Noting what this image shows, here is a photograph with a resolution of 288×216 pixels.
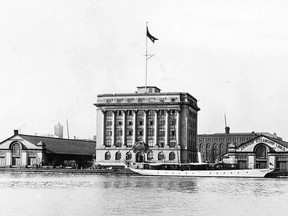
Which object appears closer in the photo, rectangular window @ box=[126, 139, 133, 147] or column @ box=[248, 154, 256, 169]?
column @ box=[248, 154, 256, 169]

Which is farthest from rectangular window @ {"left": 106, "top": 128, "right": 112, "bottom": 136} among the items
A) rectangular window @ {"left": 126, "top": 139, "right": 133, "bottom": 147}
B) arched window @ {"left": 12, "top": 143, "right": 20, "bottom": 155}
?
arched window @ {"left": 12, "top": 143, "right": 20, "bottom": 155}

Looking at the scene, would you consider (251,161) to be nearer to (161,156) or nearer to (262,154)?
(262,154)

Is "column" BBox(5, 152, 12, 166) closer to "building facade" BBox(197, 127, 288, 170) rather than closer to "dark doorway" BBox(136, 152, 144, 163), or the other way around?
"dark doorway" BBox(136, 152, 144, 163)

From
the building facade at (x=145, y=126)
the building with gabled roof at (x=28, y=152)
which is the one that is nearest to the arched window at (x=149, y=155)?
the building facade at (x=145, y=126)

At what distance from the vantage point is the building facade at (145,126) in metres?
118

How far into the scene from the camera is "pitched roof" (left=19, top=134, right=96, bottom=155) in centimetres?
12681

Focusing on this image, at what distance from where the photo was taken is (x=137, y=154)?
12000 cm

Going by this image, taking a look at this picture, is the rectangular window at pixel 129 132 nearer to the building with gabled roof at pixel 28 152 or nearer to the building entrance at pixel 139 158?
the building entrance at pixel 139 158

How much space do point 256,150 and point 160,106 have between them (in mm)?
22322

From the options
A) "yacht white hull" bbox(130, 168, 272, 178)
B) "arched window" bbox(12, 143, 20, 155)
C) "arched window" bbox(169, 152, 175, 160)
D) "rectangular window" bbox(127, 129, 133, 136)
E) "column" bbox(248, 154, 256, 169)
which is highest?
"rectangular window" bbox(127, 129, 133, 136)

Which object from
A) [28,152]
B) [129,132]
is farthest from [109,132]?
[28,152]

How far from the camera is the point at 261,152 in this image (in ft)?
363

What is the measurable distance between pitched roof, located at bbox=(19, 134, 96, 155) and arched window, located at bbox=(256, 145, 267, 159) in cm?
4590

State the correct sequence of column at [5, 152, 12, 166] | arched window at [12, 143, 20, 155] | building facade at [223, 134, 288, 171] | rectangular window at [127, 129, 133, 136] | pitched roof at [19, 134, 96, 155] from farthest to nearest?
pitched roof at [19, 134, 96, 155] → arched window at [12, 143, 20, 155] → column at [5, 152, 12, 166] → rectangular window at [127, 129, 133, 136] → building facade at [223, 134, 288, 171]
